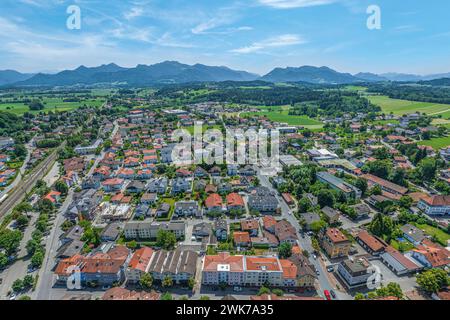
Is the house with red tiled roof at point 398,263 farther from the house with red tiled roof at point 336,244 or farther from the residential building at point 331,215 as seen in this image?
the residential building at point 331,215

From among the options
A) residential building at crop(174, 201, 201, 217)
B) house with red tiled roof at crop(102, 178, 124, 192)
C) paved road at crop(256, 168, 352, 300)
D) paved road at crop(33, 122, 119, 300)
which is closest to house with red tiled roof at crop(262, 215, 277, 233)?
paved road at crop(256, 168, 352, 300)

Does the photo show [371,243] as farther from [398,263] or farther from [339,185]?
[339,185]

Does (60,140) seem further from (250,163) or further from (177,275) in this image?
(177,275)

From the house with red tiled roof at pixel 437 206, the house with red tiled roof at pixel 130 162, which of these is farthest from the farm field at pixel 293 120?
the house with red tiled roof at pixel 130 162

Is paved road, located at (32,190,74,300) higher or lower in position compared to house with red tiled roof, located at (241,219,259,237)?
lower

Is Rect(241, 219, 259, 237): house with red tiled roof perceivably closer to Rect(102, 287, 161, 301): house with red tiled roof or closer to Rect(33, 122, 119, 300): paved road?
Rect(102, 287, 161, 301): house with red tiled roof

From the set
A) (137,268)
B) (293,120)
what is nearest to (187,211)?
(137,268)
